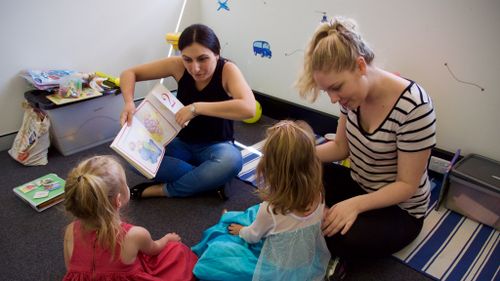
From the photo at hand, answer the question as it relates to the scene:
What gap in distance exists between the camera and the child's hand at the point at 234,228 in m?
1.20

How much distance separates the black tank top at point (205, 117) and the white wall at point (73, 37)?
91 centimetres

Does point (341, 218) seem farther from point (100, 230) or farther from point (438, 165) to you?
point (438, 165)

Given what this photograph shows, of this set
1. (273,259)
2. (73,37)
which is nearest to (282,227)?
(273,259)

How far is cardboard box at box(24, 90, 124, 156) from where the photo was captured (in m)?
1.87

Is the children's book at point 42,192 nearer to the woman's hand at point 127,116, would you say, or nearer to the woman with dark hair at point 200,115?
the woman with dark hair at point 200,115

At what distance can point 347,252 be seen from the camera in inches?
→ 45.5

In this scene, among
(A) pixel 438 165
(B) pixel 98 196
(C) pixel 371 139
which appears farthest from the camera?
(A) pixel 438 165

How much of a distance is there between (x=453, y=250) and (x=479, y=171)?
1.32 ft

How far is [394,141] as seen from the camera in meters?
1.09

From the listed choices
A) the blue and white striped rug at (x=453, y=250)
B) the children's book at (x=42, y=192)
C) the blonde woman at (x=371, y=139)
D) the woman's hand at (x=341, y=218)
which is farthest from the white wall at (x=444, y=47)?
the children's book at (x=42, y=192)

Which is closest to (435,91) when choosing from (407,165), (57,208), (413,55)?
(413,55)

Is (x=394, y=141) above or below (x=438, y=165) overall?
above

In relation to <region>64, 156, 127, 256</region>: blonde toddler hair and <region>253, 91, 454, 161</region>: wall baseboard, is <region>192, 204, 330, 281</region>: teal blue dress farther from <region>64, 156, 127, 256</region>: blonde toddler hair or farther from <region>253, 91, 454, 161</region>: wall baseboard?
<region>253, 91, 454, 161</region>: wall baseboard

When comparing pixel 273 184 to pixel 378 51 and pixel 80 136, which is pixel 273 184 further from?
pixel 80 136
